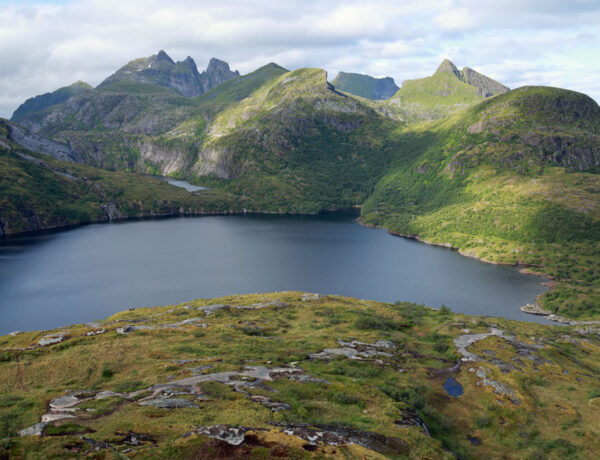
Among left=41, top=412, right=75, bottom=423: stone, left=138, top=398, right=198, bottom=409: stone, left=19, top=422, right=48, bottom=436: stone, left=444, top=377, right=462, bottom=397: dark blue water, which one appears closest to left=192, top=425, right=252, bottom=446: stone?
left=138, top=398, right=198, bottom=409: stone

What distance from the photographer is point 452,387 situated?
50.0m

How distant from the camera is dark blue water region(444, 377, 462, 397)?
48.6 m

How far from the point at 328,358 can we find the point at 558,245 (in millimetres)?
190008

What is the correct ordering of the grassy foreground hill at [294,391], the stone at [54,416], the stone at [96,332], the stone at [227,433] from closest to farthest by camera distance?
the stone at [227,433] < the grassy foreground hill at [294,391] < the stone at [54,416] < the stone at [96,332]

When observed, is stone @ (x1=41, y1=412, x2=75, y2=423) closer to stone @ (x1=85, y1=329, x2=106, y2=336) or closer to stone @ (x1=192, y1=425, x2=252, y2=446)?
stone @ (x1=192, y1=425, x2=252, y2=446)

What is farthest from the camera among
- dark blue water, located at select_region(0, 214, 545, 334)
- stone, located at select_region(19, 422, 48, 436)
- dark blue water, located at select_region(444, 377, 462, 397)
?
dark blue water, located at select_region(0, 214, 545, 334)

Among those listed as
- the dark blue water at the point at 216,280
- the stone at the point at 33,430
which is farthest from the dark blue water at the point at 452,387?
the dark blue water at the point at 216,280

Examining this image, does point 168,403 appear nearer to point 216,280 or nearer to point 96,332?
point 96,332

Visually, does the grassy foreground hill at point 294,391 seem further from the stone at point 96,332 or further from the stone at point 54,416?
the stone at point 96,332

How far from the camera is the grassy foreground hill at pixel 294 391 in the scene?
25547 millimetres

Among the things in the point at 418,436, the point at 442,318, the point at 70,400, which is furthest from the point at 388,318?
the point at 70,400

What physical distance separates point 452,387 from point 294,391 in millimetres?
24492

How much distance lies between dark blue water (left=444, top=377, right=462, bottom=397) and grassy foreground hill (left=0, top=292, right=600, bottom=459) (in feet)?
0.75

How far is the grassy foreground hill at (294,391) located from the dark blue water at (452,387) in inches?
9.0
